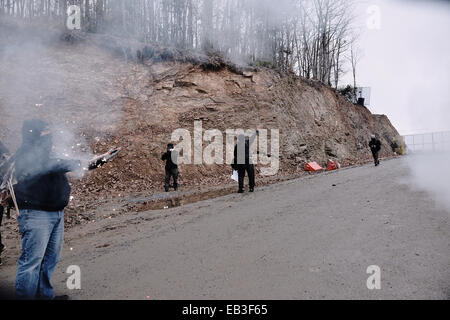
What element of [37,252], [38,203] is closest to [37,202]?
[38,203]

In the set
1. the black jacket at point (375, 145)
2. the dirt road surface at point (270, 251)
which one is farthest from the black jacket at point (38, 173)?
the black jacket at point (375, 145)

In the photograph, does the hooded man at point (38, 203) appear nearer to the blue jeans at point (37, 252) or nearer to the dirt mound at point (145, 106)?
the blue jeans at point (37, 252)

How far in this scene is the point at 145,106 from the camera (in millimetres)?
16922

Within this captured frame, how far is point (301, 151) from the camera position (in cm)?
1991

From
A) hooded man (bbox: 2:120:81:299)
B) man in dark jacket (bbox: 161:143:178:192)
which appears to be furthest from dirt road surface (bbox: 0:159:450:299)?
man in dark jacket (bbox: 161:143:178:192)

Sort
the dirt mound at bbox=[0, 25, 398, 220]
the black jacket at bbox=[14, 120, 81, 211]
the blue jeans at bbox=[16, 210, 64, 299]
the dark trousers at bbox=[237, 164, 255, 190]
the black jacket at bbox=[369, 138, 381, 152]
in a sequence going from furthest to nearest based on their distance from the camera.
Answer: the black jacket at bbox=[369, 138, 381, 152] → the dirt mound at bbox=[0, 25, 398, 220] → the dark trousers at bbox=[237, 164, 255, 190] → the black jacket at bbox=[14, 120, 81, 211] → the blue jeans at bbox=[16, 210, 64, 299]

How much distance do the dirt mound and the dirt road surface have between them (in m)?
4.47

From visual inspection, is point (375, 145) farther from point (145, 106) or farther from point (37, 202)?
point (37, 202)

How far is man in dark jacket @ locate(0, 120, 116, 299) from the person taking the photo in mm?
3826

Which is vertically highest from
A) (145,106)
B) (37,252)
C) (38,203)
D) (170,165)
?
(145,106)

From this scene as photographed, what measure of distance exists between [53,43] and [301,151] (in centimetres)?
1391

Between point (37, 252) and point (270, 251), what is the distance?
10.4 feet

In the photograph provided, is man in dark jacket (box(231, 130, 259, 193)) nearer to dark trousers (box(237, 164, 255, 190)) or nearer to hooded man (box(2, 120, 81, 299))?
dark trousers (box(237, 164, 255, 190))

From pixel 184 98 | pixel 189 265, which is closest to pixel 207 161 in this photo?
pixel 184 98
